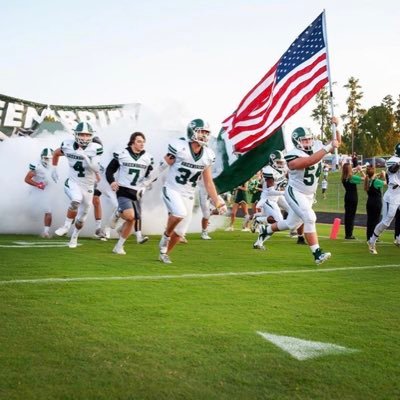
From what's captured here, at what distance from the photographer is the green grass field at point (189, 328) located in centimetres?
332

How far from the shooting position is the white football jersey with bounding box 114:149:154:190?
973 cm

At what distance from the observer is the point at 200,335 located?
4.33m

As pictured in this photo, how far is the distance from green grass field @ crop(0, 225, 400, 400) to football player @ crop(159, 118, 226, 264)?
518 millimetres

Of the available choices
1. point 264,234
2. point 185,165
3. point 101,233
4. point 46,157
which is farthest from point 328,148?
point 46,157

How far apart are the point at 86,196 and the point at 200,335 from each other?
617 cm

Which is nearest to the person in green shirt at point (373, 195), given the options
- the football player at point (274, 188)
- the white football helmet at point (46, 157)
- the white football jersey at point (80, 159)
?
the football player at point (274, 188)

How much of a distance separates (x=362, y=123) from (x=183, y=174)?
6799 centimetres

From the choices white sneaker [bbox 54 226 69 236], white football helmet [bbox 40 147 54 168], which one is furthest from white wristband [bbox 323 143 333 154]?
white football helmet [bbox 40 147 54 168]

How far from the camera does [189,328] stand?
4504 mm

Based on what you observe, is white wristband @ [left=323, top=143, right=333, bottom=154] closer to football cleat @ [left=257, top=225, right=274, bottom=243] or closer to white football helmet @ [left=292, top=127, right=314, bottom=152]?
white football helmet @ [left=292, top=127, right=314, bottom=152]

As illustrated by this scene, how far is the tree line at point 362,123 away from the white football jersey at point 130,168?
58.6 meters

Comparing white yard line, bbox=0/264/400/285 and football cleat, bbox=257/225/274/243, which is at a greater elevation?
football cleat, bbox=257/225/274/243

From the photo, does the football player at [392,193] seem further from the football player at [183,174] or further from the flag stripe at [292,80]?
the football player at [183,174]

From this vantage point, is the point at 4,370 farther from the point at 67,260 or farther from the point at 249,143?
the point at 249,143
